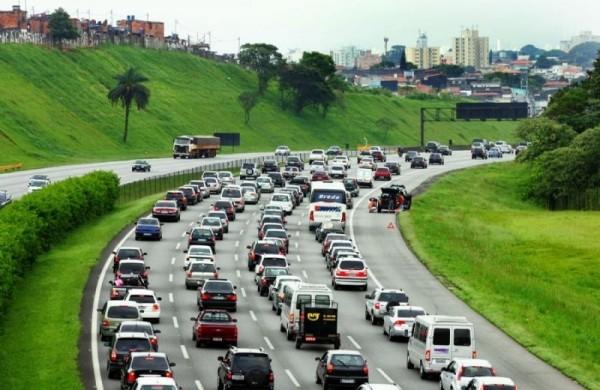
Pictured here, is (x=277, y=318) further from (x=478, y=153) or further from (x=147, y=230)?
(x=478, y=153)

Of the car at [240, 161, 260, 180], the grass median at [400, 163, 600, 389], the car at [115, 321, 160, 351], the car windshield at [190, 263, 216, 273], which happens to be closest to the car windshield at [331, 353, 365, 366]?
the car at [115, 321, 160, 351]

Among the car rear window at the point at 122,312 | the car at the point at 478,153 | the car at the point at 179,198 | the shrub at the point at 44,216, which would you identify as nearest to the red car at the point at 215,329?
the car rear window at the point at 122,312

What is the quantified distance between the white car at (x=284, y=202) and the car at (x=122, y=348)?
60.9 meters

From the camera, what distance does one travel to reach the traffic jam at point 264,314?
45188 millimetres

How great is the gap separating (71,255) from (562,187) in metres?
78.1

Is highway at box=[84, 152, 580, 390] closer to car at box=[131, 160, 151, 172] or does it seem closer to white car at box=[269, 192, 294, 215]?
white car at box=[269, 192, 294, 215]

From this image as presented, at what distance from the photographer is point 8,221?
7375 cm

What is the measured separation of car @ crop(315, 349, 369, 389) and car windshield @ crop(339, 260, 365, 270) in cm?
2705

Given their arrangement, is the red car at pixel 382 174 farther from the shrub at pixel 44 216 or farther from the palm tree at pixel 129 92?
the palm tree at pixel 129 92

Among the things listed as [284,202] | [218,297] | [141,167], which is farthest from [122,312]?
[141,167]

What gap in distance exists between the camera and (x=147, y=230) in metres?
91.5

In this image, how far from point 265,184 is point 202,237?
1687 inches

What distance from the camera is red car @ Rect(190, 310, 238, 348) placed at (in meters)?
54.4

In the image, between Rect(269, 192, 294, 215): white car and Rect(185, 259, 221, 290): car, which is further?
Rect(269, 192, 294, 215): white car
